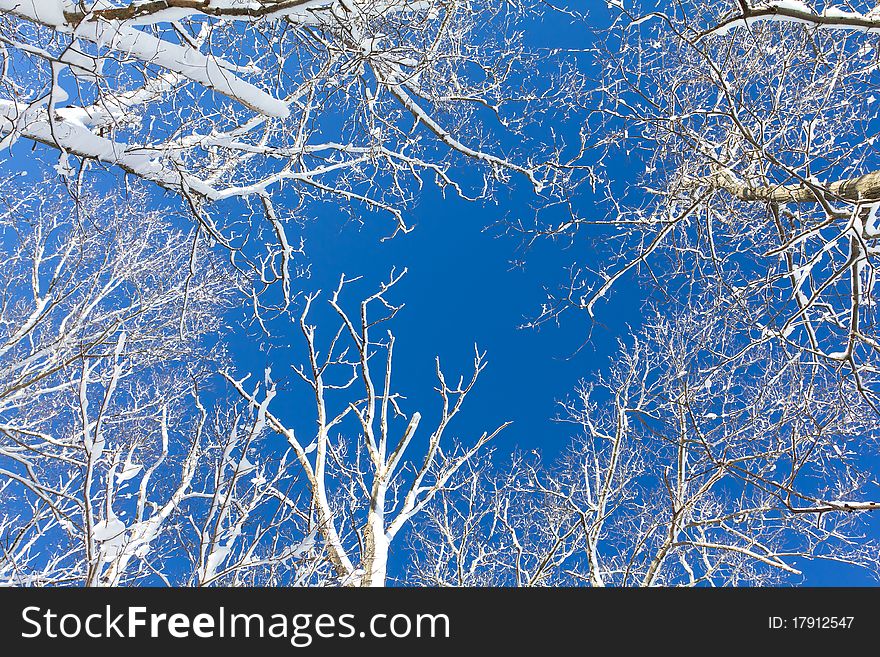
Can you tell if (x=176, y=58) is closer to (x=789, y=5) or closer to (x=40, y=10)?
(x=40, y=10)

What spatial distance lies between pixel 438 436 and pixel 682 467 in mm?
3202

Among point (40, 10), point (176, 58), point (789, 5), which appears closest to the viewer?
point (789, 5)

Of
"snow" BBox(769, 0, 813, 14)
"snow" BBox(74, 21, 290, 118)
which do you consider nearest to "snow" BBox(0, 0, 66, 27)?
"snow" BBox(74, 21, 290, 118)

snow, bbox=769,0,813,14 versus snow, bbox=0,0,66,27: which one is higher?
snow, bbox=0,0,66,27

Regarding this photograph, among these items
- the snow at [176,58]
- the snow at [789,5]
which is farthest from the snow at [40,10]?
the snow at [789,5]

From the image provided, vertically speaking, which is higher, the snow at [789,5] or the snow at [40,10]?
the snow at [40,10]

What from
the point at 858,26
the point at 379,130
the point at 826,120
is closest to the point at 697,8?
the point at 826,120

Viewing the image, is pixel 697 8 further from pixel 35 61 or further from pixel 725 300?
pixel 35 61

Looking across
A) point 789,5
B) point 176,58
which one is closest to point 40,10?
point 176,58

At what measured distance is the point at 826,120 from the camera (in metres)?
4.12

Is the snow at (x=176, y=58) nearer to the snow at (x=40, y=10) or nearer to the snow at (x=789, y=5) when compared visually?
the snow at (x=40, y=10)

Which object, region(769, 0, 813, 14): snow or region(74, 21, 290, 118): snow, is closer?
region(769, 0, 813, 14): snow

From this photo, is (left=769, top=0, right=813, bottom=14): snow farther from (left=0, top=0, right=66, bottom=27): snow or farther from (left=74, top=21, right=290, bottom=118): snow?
(left=0, top=0, right=66, bottom=27): snow
